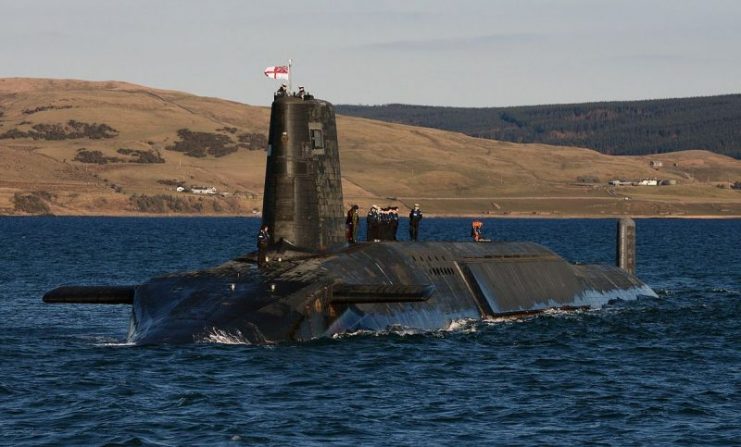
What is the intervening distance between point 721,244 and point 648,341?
9020 centimetres

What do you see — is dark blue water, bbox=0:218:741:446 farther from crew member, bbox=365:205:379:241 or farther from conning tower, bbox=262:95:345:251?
crew member, bbox=365:205:379:241

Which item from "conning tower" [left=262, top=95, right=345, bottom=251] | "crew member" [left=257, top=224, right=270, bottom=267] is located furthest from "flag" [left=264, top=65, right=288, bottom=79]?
"crew member" [left=257, top=224, right=270, bottom=267]

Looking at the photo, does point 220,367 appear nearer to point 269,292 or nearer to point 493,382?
point 269,292

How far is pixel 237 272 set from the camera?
123ft

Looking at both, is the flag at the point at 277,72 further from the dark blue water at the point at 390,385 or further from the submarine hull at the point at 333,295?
the dark blue water at the point at 390,385

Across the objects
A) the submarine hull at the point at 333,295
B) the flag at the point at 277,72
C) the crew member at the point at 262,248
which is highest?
the flag at the point at 277,72

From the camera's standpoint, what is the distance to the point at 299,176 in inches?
1555

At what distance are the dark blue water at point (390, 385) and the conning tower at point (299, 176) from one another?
428 cm

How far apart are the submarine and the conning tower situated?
30mm

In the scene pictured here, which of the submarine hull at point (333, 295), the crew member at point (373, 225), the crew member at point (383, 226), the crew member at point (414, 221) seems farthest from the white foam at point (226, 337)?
the crew member at point (414, 221)

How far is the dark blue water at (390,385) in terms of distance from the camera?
26078 millimetres

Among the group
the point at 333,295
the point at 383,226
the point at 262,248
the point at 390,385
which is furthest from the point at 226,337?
the point at 383,226

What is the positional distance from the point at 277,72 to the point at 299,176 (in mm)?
3141

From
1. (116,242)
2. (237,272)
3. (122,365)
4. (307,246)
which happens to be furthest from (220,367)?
(116,242)
